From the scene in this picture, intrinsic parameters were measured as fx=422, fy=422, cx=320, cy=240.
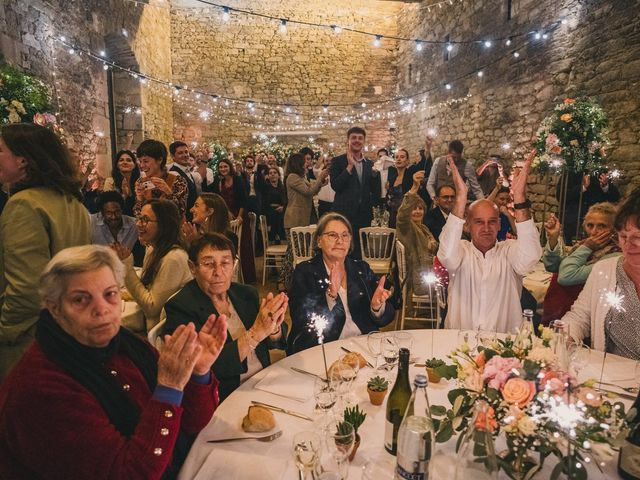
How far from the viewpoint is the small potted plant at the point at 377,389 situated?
1.36 m

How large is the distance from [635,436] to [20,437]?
1467mm

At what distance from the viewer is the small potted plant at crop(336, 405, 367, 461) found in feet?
3.45

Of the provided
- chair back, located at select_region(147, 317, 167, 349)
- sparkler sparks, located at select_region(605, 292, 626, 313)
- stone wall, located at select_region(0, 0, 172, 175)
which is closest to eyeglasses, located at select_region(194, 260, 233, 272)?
chair back, located at select_region(147, 317, 167, 349)

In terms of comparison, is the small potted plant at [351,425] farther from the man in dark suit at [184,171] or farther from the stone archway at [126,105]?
the stone archway at [126,105]

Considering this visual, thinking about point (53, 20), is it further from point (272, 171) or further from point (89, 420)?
point (89, 420)

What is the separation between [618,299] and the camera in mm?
1795

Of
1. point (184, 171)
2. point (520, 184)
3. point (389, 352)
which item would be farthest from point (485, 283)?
point (184, 171)

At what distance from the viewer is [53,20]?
5.66 m

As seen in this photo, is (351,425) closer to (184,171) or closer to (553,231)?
(553,231)

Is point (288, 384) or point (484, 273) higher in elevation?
point (484, 273)

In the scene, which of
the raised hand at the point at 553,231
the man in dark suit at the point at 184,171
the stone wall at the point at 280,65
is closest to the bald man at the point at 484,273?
the raised hand at the point at 553,231

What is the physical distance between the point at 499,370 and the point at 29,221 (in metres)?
1.81

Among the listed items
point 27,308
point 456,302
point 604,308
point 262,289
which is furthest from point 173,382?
point 262,289

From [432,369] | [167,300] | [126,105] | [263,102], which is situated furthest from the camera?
[263,102]
